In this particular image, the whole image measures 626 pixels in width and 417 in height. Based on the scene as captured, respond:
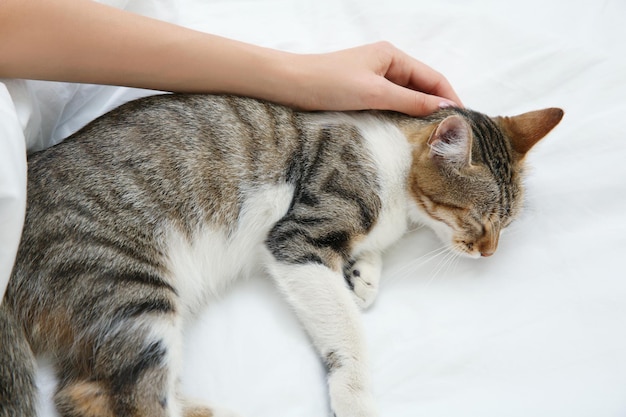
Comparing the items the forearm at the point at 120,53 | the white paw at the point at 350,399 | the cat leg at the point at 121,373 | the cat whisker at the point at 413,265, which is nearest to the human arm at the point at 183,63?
the forearm at the point at 120,53

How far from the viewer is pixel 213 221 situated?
1470mm

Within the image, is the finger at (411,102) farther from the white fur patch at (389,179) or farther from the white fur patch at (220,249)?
the white fur patch at (220,249)

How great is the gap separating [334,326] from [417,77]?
81 centimetres

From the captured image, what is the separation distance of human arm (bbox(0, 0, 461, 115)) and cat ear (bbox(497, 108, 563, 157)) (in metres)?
0.21

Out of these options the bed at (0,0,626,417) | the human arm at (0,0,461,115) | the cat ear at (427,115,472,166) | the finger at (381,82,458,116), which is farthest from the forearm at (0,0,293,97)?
the cat ear at (427,115,472,166)

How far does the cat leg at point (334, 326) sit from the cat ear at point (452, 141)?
1.38 ft

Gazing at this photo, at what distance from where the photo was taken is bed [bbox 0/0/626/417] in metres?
1.32

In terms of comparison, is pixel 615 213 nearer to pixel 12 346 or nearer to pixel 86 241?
pixel 86 241

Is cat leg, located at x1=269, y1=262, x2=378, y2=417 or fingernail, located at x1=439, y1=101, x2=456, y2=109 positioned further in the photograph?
fingernail, located at x1=439, y1=101, x2=456, y2=109

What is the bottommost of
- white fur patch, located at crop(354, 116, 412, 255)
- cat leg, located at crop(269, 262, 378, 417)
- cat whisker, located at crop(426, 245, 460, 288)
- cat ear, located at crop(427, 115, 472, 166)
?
cat leg, located at crop(269, 262, 378, 417)

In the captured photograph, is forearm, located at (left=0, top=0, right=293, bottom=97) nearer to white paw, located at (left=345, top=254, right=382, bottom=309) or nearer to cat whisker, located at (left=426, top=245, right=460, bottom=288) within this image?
white paw, located at (left=345, top=254, right=382, bottom=309)

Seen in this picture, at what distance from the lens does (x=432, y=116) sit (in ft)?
5.38

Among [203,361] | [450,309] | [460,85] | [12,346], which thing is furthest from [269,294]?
[460,85]

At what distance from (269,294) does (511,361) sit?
2.05ft
